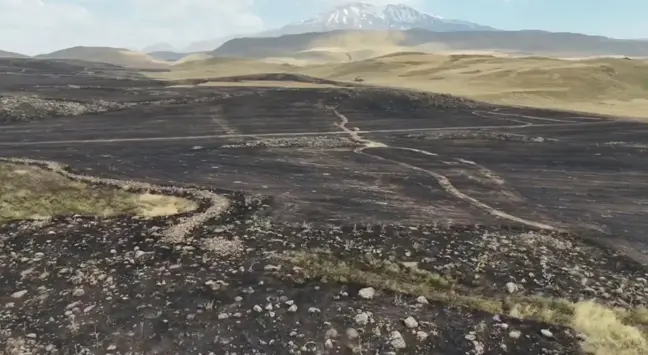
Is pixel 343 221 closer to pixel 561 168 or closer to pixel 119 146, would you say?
pixel 561 168

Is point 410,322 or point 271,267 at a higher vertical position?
point 271,267

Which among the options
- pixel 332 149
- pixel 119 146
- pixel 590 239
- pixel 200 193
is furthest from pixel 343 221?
pixel 119 146

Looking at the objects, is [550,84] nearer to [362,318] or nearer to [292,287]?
[292,287]

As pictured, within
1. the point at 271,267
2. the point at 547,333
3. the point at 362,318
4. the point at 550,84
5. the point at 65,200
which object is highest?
the point at 550,84

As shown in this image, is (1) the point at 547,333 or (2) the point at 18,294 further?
(2) the point at 18,294

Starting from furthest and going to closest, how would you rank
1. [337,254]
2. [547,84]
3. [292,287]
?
[547,84]
[337,254]
[292,287]

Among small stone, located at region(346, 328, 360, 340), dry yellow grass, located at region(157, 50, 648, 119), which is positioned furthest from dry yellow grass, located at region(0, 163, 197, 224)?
dry yellow grass, located at region(157, 50, 648, 119)

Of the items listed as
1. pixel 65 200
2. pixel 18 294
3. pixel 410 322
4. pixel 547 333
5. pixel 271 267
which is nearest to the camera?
pixel 547 333

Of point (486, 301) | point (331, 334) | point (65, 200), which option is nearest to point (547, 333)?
point (486, 301)
